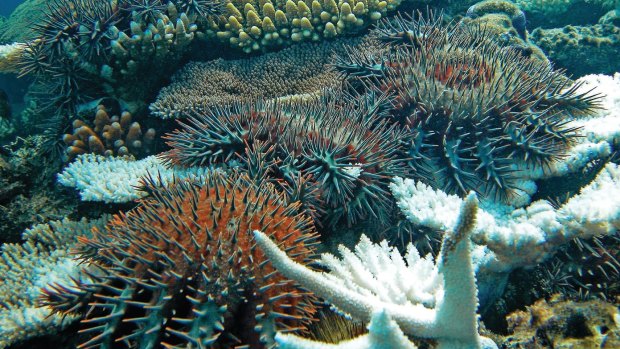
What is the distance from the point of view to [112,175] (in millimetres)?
3719

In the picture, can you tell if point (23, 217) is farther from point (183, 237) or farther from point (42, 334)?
point (183, 237)

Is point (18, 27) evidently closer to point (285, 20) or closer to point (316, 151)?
point (285, 20)

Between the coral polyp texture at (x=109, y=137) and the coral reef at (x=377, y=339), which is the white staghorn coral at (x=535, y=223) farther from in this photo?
the coral polyp texture at (x=109, y=137)

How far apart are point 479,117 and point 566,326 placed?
1.81 meters

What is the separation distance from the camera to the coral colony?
196cm

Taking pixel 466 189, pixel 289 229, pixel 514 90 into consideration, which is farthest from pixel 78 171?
pixel 514 90

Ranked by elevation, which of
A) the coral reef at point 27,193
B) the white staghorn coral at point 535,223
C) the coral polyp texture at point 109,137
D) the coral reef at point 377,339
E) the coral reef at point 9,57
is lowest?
the coral reef at point 27,193

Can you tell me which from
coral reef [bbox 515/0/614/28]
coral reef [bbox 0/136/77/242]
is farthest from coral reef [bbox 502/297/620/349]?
coral reef [bbox 515/0/614/28]

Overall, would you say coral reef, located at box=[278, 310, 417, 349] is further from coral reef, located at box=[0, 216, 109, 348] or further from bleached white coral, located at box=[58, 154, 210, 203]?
bleached white coral, located at box=[58, 154, 210, 203]

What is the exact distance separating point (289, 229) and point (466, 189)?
1876 millimetres

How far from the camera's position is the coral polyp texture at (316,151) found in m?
2.90

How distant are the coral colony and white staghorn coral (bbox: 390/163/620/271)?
16 mm

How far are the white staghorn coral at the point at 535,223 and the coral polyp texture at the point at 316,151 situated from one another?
14.0 inches

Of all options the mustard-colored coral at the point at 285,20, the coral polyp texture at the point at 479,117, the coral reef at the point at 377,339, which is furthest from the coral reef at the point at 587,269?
the mustard-colored coral at the point at 285,20
